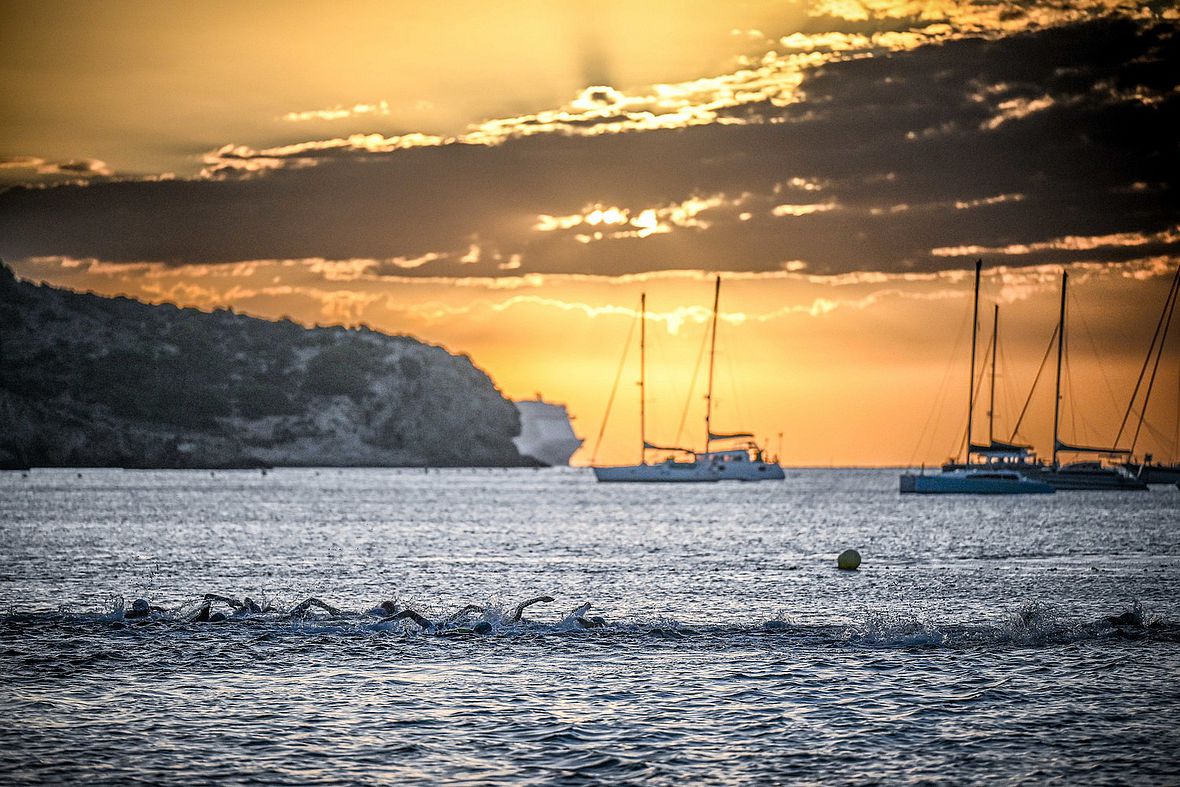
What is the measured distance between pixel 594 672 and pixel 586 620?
7.05 metres

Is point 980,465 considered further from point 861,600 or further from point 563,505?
point 861,600

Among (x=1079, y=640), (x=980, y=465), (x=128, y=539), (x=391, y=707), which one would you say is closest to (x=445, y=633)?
(x=391, y=707)

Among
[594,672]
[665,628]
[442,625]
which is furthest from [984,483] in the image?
[594,672]

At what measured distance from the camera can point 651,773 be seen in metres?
19.8

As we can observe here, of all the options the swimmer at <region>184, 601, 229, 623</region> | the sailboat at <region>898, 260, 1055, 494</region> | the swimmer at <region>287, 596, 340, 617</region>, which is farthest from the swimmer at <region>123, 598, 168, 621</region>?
the sailboat at <region>898, 260, 1055, 494</region>

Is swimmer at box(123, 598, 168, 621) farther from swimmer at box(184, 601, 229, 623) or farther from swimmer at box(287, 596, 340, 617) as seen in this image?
swimmer at box(287, 596, 340, 617)

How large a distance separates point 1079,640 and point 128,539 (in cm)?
6216

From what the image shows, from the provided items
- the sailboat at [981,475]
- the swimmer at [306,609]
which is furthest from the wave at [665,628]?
the sailboat at [981,475]

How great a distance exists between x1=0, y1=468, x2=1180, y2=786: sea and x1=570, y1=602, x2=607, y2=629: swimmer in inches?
6.8

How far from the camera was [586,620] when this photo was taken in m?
35.6

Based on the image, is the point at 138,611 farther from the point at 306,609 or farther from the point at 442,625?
the point at 442,625

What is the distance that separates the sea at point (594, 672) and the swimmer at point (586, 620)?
0.17 m

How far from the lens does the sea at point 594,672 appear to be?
2048cm

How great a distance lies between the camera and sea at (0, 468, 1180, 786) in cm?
2048
